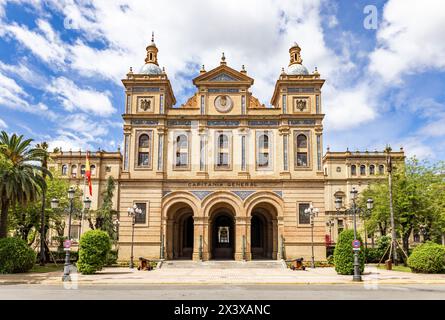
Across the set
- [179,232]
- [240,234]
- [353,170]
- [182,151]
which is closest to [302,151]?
[240,234]

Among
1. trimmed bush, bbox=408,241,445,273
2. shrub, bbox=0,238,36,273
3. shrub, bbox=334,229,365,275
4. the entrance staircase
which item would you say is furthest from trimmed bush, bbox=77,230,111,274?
trimmed bush, bbox=408,241,445,273

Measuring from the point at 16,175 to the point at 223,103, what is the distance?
20822 millimetres

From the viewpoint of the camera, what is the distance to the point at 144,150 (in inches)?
1606

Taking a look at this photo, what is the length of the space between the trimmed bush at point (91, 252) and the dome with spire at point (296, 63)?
2666 centimetres

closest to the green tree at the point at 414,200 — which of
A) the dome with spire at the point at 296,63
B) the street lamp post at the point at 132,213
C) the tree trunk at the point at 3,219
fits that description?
the dome with spire at the point at 296,63

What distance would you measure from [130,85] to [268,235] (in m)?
22.0

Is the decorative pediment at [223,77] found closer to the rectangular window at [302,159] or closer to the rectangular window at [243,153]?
the rectangular window at [243,153]

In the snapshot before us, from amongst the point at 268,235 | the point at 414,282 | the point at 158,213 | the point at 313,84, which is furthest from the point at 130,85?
the point at 414,282

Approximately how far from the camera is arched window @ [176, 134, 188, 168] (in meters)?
40.7

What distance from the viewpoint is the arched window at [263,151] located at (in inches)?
1599

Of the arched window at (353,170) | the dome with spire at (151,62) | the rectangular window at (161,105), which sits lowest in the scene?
the arched window at (353,170)

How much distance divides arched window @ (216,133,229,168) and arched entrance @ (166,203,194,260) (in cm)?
561

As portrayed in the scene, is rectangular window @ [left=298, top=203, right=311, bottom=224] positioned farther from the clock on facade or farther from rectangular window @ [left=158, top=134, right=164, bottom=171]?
rectangular window @ [left=158, top=134, right=164, bottom=171]

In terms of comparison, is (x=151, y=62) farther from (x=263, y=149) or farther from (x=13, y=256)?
(x=13, y=256)
